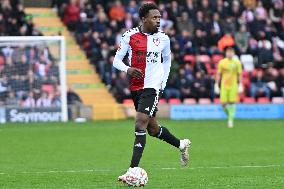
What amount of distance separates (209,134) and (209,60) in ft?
37.2

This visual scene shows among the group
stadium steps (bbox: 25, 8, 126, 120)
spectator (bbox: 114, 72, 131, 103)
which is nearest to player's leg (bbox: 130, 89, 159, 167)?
stadium steps (bbox: 25, 8, 126, 120)

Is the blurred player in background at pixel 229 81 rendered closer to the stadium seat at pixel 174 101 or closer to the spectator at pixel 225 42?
the stadium seat at pixel 174 101

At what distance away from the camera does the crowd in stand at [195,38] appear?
32625 millimetres

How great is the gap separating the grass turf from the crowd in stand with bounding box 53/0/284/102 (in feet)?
18.6

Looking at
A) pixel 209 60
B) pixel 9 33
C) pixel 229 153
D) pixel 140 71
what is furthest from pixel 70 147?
pixel 209 60

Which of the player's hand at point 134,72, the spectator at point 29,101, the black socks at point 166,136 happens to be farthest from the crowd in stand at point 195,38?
the player's hand at point 134,72

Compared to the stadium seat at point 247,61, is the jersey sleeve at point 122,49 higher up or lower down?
higher up

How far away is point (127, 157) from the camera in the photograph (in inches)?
647

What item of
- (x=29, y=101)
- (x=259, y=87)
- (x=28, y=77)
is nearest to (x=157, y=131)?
(x=29, y=101)

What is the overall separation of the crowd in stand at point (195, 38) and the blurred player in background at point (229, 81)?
570cm

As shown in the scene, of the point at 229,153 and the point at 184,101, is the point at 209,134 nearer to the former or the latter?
the point at 229,153

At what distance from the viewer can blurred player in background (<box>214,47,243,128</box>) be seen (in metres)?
26.2

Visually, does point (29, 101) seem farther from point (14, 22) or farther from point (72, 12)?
point (72, 12)

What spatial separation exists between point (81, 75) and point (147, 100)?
71.7ft
